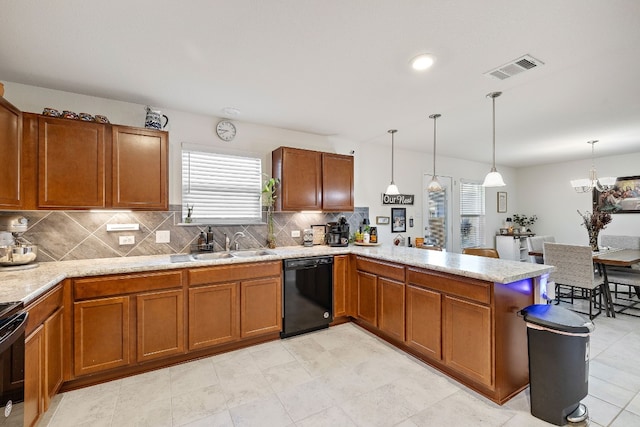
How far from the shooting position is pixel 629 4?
1585 millimetres

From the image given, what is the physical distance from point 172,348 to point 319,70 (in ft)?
8.88

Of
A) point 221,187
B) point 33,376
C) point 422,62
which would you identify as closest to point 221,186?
point 221,187

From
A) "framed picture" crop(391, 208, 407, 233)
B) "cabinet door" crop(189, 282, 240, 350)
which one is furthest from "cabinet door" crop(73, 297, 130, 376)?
"framed picture" crop(391, 208, 407, 233)

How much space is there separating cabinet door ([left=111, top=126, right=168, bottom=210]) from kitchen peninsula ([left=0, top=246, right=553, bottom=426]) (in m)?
0.60

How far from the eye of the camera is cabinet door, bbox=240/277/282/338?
2.83 m

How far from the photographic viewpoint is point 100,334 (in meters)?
2.23

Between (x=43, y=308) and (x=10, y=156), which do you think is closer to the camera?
→ (x=43, y=308)

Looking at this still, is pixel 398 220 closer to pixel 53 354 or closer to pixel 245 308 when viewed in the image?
pixel 245 308

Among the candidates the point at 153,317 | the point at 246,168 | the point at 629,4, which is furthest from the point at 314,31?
the point at 153,317

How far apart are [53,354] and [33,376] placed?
32 cm

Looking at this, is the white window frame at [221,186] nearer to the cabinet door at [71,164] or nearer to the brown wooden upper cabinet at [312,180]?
the brown wooden upper cabinet at [312,180]

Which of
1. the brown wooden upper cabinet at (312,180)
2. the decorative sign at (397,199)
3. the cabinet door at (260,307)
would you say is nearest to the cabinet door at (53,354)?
the cabinet door at (260,307)

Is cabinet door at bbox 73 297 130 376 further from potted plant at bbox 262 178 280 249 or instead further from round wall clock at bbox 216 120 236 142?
round wall clock at bbox 216 120 236 142

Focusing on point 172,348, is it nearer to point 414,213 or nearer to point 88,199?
point 88,199
